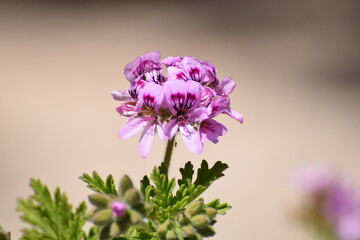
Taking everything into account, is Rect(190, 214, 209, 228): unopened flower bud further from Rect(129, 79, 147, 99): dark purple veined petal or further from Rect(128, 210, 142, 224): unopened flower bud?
Rect(129, 79, 147, 99): dark purple veined petal

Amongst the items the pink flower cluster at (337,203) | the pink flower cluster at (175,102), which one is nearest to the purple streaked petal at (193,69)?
the pink flower cluster at (175,102)

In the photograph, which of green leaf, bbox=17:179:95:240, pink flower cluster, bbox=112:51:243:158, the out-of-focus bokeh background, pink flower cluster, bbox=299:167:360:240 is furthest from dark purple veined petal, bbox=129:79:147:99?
the out-of-focus bokeh background

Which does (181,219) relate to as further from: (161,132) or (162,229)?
(161,132)

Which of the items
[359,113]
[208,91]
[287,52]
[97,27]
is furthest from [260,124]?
[208,91]

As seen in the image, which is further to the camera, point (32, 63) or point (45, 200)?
point (32, 63)

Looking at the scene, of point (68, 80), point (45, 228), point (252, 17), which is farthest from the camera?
point (252, 17)

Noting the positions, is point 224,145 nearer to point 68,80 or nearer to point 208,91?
point 68,80

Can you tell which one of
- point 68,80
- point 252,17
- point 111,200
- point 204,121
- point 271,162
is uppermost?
point 252,17

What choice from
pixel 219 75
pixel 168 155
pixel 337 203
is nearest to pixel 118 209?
pixel 168 155

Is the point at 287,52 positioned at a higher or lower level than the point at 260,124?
higher
